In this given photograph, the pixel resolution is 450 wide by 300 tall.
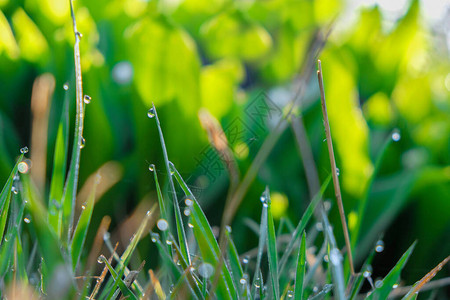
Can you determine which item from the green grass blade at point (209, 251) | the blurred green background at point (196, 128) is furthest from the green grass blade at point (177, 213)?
the blurred green background at point (196, 128)

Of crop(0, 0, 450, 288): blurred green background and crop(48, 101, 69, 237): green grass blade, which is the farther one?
crop(0, 0, 450, 288): blurred green background

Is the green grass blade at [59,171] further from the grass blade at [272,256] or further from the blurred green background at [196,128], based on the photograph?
the blurred green background at [196,128]

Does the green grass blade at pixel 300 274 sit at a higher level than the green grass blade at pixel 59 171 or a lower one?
lower

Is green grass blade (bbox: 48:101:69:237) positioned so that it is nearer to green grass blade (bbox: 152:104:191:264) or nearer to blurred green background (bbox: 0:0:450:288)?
green grass blade (bbox: 152:104:191:264)

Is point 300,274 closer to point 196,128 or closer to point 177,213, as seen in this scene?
point 177,213

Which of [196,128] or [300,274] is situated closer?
[300,274]

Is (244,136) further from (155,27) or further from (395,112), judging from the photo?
(395,112)

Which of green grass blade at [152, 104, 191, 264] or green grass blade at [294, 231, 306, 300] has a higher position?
green grass blade at [152, 104, 191, 264]

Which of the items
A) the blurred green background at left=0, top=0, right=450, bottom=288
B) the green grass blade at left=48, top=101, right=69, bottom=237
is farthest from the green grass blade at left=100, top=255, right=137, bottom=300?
the blurred green background at left=0, top=0, right=450, bottom=288

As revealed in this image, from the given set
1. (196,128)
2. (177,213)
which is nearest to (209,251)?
(177,213)

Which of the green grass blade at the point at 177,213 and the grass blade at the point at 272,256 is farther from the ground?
the green grass blade at the point at 177,213

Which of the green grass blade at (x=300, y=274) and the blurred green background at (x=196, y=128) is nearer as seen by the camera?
the green grass blade at (x=300, y=274)

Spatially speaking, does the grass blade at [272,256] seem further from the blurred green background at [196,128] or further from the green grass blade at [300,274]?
the blurred green background at [196,128]
